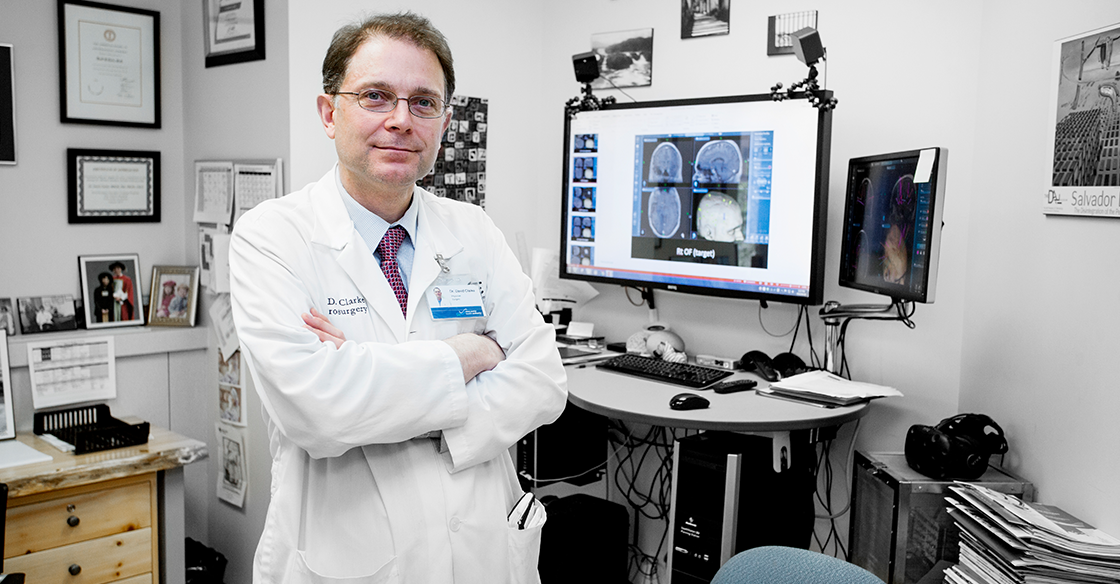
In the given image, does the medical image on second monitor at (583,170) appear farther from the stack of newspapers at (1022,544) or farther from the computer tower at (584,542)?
the stack of newspapers at (1022,544)

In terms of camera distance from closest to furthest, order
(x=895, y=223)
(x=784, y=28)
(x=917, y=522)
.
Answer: (x=917, y=522)
(x=895, y=223)
(x=784, y=28)

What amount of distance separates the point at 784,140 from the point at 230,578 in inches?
92.1

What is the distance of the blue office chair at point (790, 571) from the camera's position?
3.49 ft

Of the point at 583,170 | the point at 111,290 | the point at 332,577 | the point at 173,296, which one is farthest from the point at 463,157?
the point at 332,577

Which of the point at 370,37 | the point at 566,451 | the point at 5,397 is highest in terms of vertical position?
the point at 370,37

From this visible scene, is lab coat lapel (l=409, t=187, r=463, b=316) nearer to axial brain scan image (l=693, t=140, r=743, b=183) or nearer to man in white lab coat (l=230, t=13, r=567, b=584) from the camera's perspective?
man in white lab coat (l=230, t=13, r=567, b=584)

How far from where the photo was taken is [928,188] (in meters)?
2.03

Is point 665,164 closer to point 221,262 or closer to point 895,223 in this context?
point 895,223

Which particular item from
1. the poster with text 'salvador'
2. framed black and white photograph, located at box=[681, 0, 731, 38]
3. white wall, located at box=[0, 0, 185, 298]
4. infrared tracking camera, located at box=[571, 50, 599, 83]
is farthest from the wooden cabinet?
the poster with text 'salvador'

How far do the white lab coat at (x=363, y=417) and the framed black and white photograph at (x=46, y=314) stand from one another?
163 centimetres

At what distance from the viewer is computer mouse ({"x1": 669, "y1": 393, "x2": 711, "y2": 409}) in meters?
2.22

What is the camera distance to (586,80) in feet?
10.1

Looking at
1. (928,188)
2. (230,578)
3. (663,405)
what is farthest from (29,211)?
(928,188)

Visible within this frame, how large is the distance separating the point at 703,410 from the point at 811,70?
3.40 ft
